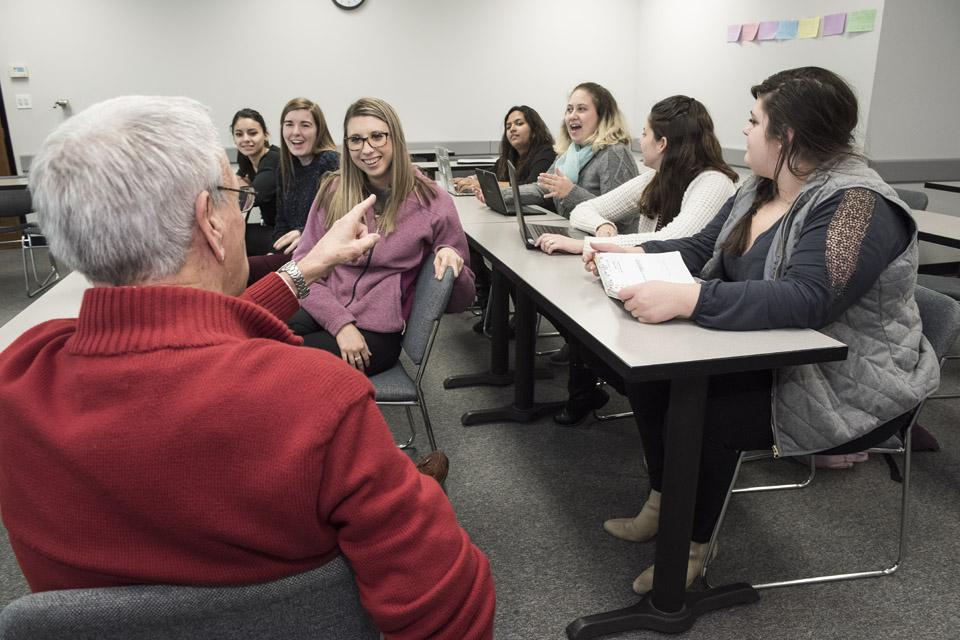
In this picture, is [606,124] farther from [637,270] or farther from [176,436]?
[176,436]

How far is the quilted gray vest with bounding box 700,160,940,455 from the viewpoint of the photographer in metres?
1.46

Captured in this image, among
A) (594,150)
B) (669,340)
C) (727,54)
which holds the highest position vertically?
(727,54)

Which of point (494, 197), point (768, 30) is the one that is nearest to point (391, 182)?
point (494, 197)

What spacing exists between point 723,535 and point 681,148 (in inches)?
47.2

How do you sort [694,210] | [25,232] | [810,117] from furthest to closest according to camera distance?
[25,232] → [694,210] → [810,117]

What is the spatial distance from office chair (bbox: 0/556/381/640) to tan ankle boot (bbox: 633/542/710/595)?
1.15 meters

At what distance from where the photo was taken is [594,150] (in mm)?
3055

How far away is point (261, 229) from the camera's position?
3527 mm

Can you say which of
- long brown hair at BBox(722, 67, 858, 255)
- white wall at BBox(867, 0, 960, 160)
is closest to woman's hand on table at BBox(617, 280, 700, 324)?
long brown hair at BBox(722, 67, 858, 255)

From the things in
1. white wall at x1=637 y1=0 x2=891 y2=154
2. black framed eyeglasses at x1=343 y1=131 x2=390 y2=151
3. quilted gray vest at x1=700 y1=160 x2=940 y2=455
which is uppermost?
white wall at x1=637 y1=0 x2=891 y2=154

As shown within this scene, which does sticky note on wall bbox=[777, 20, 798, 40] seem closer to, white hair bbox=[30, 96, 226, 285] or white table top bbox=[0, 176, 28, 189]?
white hair bbox=[30, 96, 226, 285]

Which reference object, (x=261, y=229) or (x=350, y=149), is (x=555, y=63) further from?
(x=350, y=149)

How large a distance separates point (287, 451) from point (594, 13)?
623 centimetres

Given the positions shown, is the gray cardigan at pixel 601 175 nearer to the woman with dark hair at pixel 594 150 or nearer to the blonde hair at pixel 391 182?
the woman with dark hair at pixel 594 150
